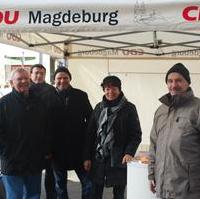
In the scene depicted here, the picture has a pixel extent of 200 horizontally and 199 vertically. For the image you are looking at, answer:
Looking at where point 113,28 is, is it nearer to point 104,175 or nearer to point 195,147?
point 195,147

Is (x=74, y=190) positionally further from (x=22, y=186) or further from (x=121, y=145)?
(x=121, y=145)

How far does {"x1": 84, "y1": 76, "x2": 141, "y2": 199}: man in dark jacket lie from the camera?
4.70 m

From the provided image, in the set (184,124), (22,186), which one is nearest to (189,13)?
(184,124)

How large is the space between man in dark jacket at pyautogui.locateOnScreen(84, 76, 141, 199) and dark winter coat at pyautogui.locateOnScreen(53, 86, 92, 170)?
532 mm

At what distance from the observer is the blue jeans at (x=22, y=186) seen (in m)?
4.73

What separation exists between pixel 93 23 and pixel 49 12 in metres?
0.36

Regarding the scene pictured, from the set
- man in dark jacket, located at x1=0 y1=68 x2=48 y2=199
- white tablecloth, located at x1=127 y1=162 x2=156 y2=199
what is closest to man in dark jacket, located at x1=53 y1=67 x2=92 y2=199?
man in dark jacket, located at x1=0 y1=68 x2=48 y2=199

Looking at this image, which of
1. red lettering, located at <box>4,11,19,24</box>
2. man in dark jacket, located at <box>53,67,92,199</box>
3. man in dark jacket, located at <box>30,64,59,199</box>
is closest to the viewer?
red lettering, located at <box>4,11,19,24</box>

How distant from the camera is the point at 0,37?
244 inches

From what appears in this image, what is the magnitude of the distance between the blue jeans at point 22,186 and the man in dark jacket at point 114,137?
0.57 meters

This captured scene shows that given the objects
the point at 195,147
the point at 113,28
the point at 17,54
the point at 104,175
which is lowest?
the point at 104,175

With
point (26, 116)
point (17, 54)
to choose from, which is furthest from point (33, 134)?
point (17, 54)

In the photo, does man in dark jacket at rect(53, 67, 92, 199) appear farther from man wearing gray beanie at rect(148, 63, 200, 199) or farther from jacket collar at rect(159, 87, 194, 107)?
jacket collar at rect(159, 87, 194, 107)

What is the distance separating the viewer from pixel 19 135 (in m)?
4.63
